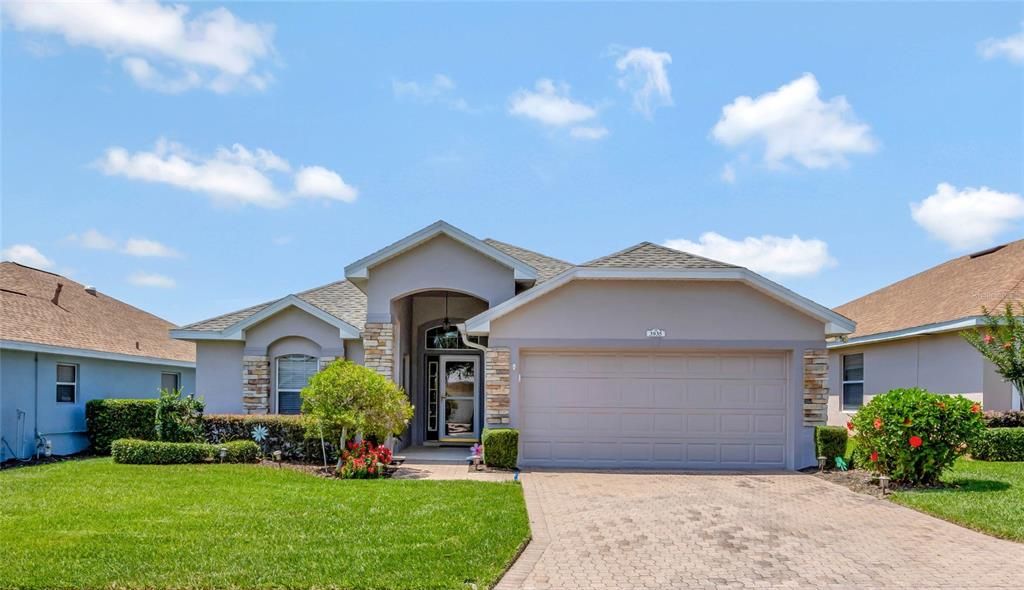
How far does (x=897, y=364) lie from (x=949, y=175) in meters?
5.20

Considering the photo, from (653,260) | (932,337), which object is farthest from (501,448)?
(932,337)

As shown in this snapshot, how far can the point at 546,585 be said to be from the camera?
6.22 metres

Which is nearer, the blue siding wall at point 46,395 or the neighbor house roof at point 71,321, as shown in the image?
the blue siding wall at point 46,395

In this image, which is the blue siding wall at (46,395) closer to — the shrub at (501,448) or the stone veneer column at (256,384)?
the stone veneer column at (256,384)

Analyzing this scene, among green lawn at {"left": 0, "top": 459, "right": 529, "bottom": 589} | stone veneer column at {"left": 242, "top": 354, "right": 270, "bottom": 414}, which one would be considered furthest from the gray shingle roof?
stone veneer column at {"left": 242, "top": 354, "right": 270, "bottom": 414}

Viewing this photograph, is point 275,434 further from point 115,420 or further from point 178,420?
point 115,420

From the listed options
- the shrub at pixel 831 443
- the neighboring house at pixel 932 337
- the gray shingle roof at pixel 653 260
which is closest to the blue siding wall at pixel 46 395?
the gray shingle roof at pixel 653 260

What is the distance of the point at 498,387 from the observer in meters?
13.3

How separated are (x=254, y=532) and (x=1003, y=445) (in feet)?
46.4

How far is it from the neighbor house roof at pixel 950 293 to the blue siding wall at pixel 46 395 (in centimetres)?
2039

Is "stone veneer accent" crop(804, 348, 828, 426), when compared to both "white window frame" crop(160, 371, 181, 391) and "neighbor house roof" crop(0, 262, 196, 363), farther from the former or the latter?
"white window frame" crop(160, 371, 181, 391)

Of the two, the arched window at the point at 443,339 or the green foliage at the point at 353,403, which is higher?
the arched window at the point at 443,339

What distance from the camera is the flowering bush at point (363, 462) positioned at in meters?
11.9

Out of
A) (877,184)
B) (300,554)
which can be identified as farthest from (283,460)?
(877,184)
